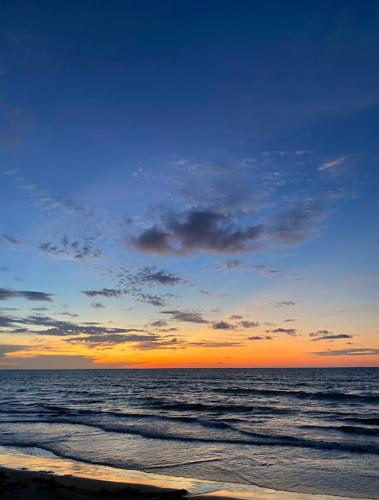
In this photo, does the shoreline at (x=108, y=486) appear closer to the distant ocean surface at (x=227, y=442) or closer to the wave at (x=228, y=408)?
the distant ocean surface at (x=227, y=442)

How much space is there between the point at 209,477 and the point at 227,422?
16.8m

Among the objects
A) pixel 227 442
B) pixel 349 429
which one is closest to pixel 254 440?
pixel 227 442

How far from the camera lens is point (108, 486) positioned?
12.8m

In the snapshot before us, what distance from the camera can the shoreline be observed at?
1165 centimetres

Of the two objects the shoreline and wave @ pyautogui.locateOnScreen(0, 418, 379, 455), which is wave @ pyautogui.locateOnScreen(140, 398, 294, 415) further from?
the shoreline

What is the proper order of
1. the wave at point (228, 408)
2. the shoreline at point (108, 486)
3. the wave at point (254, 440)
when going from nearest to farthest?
the shoreline at point (108, 486) → the wave at point (254, 440) → the wave at point (228, 408)

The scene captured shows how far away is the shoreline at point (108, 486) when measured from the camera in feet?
38.2

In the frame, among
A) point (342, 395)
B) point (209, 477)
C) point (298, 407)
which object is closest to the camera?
point (209, 477)

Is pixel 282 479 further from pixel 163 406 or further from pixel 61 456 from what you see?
pixel 163 406

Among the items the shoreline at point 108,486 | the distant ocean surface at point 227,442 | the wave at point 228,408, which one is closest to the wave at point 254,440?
the distant ocean surface at point 227,442

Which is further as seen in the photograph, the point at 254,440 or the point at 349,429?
the point at 349,429

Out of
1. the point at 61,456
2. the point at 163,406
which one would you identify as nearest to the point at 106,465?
the point at 61,456

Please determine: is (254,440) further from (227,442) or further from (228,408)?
(228,408)

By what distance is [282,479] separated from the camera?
13.9 m
